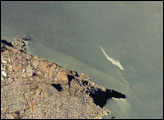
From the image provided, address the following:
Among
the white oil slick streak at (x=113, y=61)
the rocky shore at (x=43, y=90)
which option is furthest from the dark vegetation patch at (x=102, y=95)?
the white oil slick streak at (x=113, y=61)

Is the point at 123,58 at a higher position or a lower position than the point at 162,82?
higher

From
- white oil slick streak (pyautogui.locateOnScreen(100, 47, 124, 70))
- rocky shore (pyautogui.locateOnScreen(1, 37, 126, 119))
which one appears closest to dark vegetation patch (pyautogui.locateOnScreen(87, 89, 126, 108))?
rocky shore (pyautogui.locateOnScreen(1, 37, 126, 119))

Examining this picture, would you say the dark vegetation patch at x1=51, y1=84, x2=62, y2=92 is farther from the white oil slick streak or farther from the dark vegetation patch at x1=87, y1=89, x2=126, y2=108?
the white oil slick streak

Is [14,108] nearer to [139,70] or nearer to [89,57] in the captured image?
[89,57]

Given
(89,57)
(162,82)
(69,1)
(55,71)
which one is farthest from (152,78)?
(69,1)

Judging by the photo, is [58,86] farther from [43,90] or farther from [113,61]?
[113,61]
